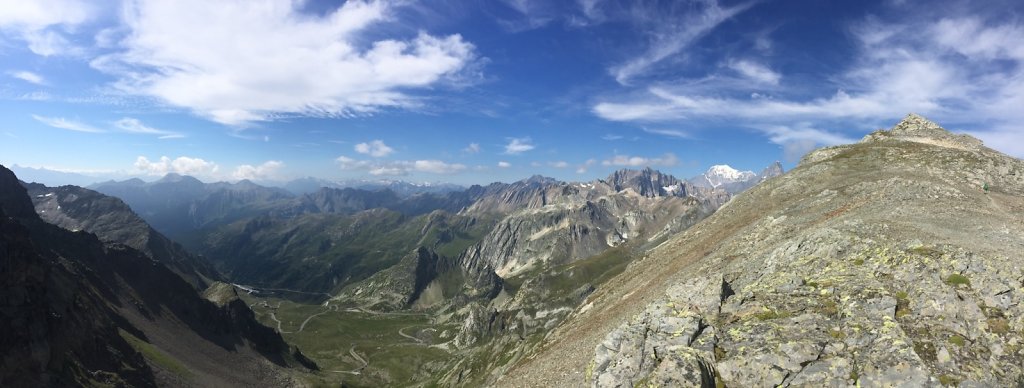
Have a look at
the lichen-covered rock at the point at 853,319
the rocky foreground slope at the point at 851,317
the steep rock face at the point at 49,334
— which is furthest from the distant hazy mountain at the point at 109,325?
the lichen-covered rock at the point at 853,319

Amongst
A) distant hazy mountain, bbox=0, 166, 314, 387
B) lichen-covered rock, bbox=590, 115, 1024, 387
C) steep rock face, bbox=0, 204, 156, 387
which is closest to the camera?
lichen-covered rock, bbox=590, 115, 1024, 387

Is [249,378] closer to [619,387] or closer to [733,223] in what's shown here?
[733,223]

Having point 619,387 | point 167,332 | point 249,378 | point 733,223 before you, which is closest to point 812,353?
point 619,387

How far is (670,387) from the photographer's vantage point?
19469mm

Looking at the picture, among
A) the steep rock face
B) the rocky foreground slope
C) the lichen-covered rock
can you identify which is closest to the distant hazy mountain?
the steep rock face

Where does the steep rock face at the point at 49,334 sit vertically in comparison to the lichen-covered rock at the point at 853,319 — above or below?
below

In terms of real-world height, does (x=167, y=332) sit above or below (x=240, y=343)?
above

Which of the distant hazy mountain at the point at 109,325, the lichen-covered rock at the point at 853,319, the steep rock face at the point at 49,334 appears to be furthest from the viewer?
the distant hazy mountain at the point at 109,325

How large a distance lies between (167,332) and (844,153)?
199440 millimetres

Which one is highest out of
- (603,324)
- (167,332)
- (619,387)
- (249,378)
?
(619,387)

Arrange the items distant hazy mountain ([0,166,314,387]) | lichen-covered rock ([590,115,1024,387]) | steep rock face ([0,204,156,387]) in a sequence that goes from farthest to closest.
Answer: distant hazy mountain ([0,166,314,387])
steep rock face ([0,204,156,387])
lichen-covered rock ([590,115,1024,387])

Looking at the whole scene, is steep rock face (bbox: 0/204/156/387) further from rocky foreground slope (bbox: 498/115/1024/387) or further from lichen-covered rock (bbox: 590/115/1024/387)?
lichen-covered rock (bbox: 590/115/1024/387)

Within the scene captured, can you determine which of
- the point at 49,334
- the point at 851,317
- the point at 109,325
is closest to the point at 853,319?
the point at 851,317

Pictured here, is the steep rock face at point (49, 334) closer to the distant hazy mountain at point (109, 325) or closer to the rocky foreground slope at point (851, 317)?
the distant hazy mountain at point (109, 325)
